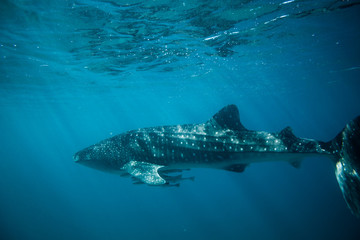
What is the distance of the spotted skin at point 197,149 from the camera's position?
615 centimetres

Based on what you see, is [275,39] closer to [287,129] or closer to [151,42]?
[151,42]

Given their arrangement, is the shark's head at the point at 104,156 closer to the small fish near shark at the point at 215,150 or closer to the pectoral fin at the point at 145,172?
the small fish near shark at the point at 215,150

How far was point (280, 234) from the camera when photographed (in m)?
23.1

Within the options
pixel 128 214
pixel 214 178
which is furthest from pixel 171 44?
pixel 214 178

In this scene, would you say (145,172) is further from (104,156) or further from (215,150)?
(104,156)

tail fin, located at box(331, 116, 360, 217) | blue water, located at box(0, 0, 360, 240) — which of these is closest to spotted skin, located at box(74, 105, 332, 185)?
tail fin, located at box(331, 116, 360, 217)

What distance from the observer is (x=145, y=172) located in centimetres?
607

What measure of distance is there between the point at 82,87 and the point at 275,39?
2540 centimetres

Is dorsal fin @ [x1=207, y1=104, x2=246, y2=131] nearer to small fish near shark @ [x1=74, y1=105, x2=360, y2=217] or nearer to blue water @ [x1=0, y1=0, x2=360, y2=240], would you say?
small fish near shark @ [x1=74, y1=105, x2=360, y2=217]

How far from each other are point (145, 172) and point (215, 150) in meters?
2.25

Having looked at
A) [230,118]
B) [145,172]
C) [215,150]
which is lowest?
[215,150]

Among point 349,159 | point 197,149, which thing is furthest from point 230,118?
point 349,159

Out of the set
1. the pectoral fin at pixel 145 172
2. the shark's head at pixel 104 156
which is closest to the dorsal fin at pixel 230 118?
the pectoral fin at pixel 145 172

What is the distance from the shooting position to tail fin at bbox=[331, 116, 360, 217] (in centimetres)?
517
